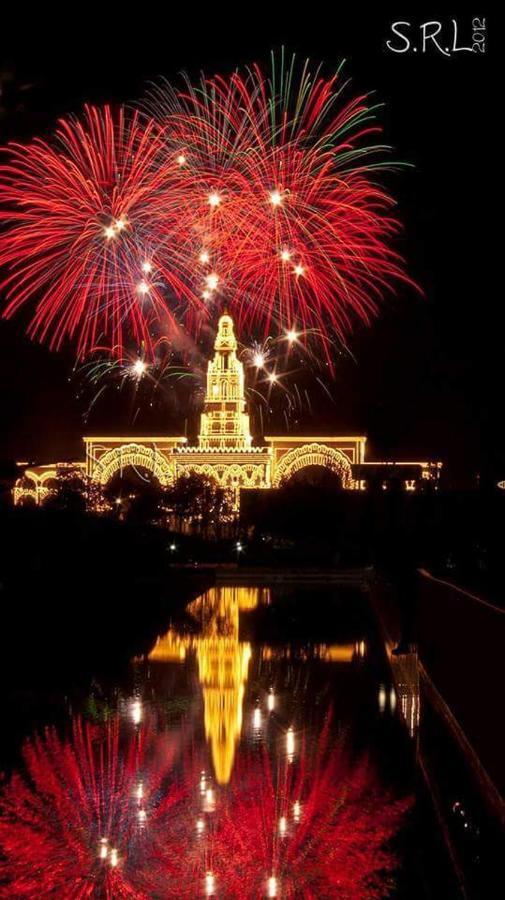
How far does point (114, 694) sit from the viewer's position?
13.3 metres

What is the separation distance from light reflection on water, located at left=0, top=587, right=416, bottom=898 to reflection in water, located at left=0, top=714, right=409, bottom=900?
0.01 m

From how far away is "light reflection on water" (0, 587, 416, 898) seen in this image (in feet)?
20.4

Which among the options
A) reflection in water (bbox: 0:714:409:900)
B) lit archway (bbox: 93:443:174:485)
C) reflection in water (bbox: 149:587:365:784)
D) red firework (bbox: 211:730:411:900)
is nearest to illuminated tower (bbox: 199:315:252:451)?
lit archway (bbox: 93:443:174:485)

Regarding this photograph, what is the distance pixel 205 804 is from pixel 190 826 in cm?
56

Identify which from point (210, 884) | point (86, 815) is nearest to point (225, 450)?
point (86, 815)

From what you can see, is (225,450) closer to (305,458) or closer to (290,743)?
(305,458)

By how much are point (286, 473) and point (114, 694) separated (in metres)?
71.7

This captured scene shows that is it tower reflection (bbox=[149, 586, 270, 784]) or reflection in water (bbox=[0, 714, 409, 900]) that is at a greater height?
tower reflection (bbox=[149, 586, 270, 784])

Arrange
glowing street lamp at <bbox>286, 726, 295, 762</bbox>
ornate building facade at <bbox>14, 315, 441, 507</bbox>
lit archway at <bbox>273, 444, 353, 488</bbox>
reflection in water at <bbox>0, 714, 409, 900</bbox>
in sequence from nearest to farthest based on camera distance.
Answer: reflection in water at <bbox>0, 714, 409, 900</bbox>, glowing street lamp at <bbox>286, 726, 295, 762</bbox>, lit archway at <bbox>273, 444, 353, 488</bbox>, ornate building facade at <bbox>14, 315, 441, 507</bbox>

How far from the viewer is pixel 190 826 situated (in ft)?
23.8

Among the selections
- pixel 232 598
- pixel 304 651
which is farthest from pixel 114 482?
pixel 304 651

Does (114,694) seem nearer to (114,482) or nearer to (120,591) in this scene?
(120,591)

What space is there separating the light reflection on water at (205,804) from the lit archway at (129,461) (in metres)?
73.8

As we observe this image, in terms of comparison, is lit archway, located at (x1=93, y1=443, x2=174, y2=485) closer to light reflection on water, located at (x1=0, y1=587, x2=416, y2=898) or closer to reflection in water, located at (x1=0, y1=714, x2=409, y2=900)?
light reflection on water, located at (x1=0, y1=587, x2=416, y2=898)
